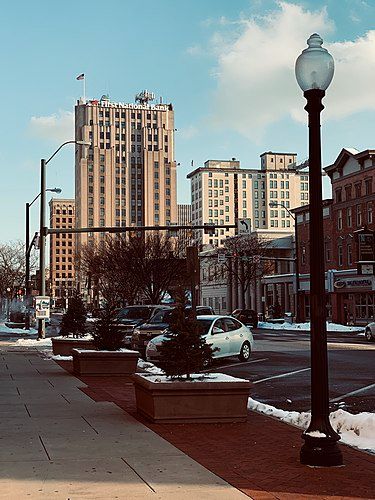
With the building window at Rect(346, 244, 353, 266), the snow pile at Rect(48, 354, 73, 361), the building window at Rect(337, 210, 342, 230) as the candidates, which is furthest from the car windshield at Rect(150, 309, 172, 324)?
the building window at Rect(337, 210, 342, 230)

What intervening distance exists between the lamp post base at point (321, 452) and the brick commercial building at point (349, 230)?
56.7 meters

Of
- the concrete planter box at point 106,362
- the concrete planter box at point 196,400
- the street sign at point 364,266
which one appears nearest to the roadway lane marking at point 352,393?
the concrete planter box at point 196,400

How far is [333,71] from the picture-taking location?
851cm

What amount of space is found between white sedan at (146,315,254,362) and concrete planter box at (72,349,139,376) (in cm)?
380

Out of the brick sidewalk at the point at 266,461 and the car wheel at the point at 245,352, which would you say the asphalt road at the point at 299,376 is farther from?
the brick sidewalk at the point at 266,461

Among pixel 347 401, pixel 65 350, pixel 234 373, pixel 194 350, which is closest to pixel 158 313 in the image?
pixel 65 350

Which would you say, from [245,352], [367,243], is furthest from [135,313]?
[367,243]

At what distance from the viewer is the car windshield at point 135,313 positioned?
31459 mm

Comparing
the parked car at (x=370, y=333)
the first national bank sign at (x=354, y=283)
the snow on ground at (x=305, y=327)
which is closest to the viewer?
the parked car at (x=370, y=333)

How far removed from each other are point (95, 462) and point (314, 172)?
3891 millimetres

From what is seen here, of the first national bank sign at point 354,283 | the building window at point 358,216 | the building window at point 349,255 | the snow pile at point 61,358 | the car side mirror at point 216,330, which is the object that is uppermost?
the building window at point 358,216

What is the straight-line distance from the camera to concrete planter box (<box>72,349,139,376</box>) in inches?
705

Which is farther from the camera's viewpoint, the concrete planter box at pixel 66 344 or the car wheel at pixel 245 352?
the concrete planter box at pixel 66 344

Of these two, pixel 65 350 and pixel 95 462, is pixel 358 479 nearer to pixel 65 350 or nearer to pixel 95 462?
A: pixel 95 462
